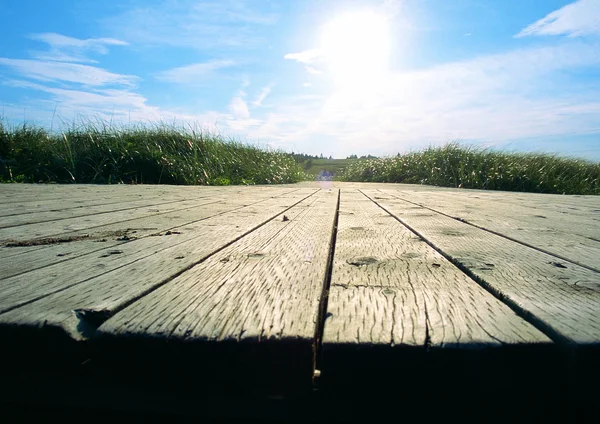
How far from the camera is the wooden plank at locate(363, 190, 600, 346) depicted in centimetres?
67

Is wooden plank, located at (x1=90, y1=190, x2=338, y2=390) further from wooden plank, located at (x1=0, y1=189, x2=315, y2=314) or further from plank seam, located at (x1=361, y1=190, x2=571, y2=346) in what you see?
Answer: plank seam, located at (x1=361, y1=190, x2=571, y2=346)

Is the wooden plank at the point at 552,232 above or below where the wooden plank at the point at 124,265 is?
above

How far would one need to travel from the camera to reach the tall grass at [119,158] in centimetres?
705

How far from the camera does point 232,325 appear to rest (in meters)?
0.67

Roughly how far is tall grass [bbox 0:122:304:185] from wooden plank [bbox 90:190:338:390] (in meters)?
6.59

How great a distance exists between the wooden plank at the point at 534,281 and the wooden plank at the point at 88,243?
123 centimetres

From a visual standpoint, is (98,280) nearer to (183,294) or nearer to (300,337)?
(183,294)

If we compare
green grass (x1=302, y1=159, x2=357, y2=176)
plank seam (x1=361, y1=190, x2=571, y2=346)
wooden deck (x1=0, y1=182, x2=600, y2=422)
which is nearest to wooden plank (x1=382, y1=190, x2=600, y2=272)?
wooden deck (x1=0, y1=182, x2=600, y2=422)

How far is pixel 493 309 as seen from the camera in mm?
761

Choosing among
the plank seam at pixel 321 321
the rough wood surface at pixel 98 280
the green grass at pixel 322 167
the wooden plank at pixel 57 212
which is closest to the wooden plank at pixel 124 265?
the rough wood surface at pixel 98 280

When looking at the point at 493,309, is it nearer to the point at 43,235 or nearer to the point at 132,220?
the point at 43,235

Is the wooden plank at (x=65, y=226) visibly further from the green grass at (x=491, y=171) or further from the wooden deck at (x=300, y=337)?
the green grass at (x=491, y=171)

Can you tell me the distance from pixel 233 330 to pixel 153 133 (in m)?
8.95

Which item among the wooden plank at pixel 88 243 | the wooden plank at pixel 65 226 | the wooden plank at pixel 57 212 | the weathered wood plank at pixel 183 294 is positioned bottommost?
the wooden plank at pixel 57 212
